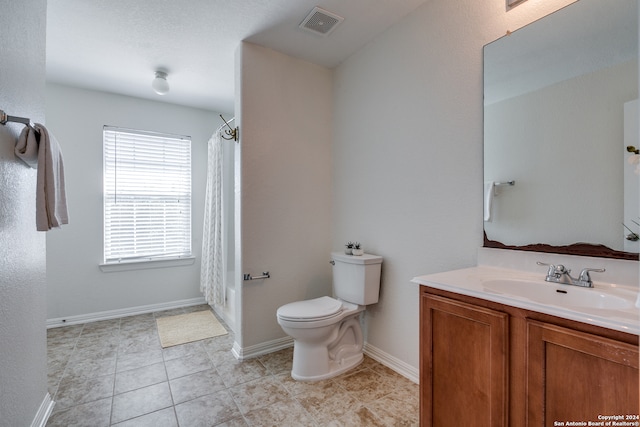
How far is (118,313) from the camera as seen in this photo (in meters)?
3.34

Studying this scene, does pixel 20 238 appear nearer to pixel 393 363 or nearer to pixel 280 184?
pixel 280 184

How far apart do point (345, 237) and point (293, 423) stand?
1.45 metres

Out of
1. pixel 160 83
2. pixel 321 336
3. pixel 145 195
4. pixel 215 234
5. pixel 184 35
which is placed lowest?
pixel 321 336

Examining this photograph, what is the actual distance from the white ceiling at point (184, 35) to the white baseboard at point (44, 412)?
239cm

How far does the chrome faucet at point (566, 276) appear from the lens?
1.24 meters

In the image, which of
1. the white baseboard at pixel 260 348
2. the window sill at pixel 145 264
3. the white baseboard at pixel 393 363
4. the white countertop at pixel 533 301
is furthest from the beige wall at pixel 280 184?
the window sill at pixel 145 264

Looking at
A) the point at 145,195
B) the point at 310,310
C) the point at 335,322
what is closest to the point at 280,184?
the point at 310,310

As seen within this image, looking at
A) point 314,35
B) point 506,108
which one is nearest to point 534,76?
point 506,108

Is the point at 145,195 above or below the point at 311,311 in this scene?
above

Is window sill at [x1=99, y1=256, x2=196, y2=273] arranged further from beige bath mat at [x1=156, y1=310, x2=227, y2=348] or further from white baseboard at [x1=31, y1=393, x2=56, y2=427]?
white baseboard at [x1=31, y1=393, x2=56, y2=427]

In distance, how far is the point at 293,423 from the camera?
64.2 inches

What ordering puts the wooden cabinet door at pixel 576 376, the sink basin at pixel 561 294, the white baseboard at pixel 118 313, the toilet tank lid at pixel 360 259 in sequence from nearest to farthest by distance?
the wooden cabinet door at pixel 576 376, the sink basin at pixel 561 294, the toilet tank lid at pixel 360 259, the white baseboard at pixel 118 313

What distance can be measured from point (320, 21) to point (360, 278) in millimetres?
1864

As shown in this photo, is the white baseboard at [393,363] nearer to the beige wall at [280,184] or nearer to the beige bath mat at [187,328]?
the beige wall at [280,184]
